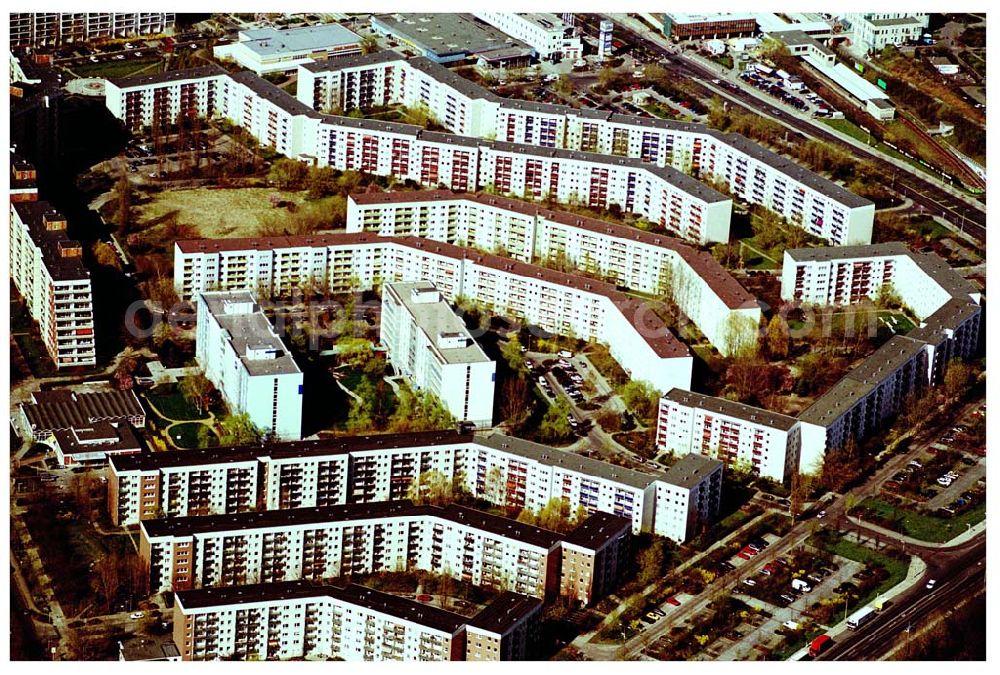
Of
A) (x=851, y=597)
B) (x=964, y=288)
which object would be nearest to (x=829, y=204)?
(x=964, y=288)

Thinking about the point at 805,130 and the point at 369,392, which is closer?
the point at 369,392

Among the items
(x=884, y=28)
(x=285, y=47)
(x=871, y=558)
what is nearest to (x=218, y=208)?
(x=285, y=47)

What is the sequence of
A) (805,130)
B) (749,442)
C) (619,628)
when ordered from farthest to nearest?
(805,130)
(749,442)
(619,628)

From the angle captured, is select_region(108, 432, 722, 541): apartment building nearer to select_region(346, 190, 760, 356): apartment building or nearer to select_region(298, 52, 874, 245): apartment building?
select_region(346, 190, 760, 356): apartment building

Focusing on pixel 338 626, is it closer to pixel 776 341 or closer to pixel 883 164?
pixel 776 341

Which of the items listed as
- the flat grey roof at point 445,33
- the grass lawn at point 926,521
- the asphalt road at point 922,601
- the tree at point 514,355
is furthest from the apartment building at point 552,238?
the flat grey roof at point 445,33

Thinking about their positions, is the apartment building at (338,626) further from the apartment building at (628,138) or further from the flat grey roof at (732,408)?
the apartment building at (628,138)

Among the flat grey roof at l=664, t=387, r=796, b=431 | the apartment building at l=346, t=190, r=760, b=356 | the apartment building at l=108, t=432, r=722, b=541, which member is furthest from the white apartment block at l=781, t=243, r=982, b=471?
the apartment building at l=108, t=432, r=722, b=541

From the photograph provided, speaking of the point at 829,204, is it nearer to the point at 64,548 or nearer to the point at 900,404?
the point at 900,404
